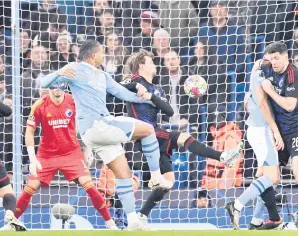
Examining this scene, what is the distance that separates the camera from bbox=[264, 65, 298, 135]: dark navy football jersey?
37.7 feet

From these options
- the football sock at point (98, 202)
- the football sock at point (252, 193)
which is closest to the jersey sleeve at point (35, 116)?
the football sock at point (98, 202)

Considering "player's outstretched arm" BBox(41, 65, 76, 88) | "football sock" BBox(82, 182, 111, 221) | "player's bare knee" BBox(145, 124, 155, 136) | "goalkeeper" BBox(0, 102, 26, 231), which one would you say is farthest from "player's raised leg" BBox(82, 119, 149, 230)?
"football sock" BBox(82, 182, 111, 221)

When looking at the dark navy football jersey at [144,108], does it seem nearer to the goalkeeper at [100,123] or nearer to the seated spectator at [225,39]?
the goalkeeper at [100,123]

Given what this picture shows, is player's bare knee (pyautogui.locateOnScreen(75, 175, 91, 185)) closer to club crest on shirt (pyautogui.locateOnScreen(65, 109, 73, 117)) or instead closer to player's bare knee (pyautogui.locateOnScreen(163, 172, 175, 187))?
club crest on shirt (pyautogui.locateOnScreen(65, 109, 73, 117))

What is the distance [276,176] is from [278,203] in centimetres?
123

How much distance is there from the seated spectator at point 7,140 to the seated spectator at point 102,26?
4.03 feet

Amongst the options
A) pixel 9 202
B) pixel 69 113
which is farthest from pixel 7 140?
pixel 9 202

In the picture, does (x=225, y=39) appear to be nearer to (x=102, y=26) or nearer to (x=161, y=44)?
(x=161, y=44)

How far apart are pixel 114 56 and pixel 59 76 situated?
270 centimetres

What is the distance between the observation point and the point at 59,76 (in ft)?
35.3

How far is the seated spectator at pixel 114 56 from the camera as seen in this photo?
44.0ft

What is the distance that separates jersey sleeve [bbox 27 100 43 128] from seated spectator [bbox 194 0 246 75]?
2267mm

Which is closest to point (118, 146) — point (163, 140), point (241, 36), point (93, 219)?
point (163, 140)

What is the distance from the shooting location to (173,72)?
13.4 metres
